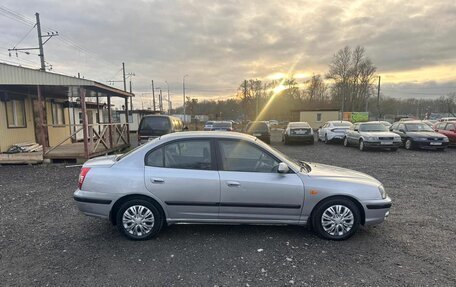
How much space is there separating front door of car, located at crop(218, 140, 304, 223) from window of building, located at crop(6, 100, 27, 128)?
11.7m

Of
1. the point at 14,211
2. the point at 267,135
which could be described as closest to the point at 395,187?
the point at 14,211

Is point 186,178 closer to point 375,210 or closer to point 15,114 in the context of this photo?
point 375,210

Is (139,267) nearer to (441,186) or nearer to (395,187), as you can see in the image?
(395,187)

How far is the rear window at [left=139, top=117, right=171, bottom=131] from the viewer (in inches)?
459

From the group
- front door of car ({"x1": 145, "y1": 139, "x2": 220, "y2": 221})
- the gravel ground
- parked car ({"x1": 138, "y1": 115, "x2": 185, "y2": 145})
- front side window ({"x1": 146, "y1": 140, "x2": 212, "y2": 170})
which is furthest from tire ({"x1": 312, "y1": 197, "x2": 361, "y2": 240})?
parked car ({"x1": 138, "y1": 115, "x2": 185, "y2": 145})

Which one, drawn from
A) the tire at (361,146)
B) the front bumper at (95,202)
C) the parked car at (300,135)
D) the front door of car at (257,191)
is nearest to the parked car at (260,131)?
the parked car at (300,135)

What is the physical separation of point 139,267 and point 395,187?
6.38m

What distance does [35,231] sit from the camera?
4266 mm

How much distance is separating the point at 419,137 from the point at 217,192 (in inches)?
537

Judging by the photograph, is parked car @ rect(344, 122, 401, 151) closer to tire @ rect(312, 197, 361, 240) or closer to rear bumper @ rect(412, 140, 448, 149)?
rear bumper @ rect(412, 140, 448, 149)

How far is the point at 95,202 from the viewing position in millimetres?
3846

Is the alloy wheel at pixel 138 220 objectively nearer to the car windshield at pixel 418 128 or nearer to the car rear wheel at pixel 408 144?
the car rear wheel at pixel 408 144

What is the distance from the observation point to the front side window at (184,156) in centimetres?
388

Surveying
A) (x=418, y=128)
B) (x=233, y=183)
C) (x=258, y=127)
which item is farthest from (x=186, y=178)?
(x=418, y=128)
